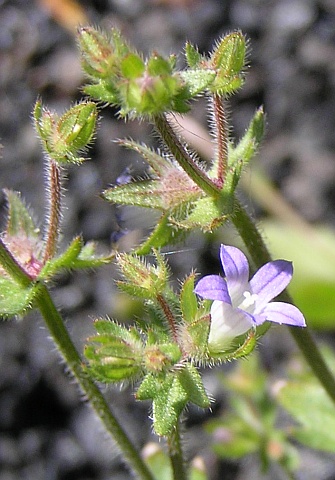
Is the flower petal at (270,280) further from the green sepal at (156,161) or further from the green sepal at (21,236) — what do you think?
the green sepal at (21,236)

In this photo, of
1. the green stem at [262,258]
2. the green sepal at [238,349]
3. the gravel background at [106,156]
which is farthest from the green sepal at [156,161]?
the gravel background at [106,156]

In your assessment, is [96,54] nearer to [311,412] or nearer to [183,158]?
[183,158]

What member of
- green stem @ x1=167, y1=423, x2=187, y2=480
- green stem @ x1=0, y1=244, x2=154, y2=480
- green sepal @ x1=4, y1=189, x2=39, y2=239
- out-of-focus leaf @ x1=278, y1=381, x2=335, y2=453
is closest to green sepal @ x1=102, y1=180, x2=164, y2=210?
green stem @ x1=0, y1=244, x2=154, y2=480

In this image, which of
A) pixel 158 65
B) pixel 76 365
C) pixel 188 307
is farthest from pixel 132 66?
pixel 76 365

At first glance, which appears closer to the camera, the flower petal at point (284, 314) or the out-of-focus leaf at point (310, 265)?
the flower petal at point (284, 314)

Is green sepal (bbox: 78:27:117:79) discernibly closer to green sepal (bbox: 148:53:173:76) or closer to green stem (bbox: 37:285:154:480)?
green sepal (bbox: 148:53:173:76)

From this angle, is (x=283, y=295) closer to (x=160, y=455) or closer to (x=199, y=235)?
(x=160, y=455)

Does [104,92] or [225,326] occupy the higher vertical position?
[104,92]

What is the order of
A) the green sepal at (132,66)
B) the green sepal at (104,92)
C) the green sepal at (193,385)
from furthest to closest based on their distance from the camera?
1. the green sepal at (193,385)
2. the green sepal at (104,92)
3. the green sepal at (132,66)
